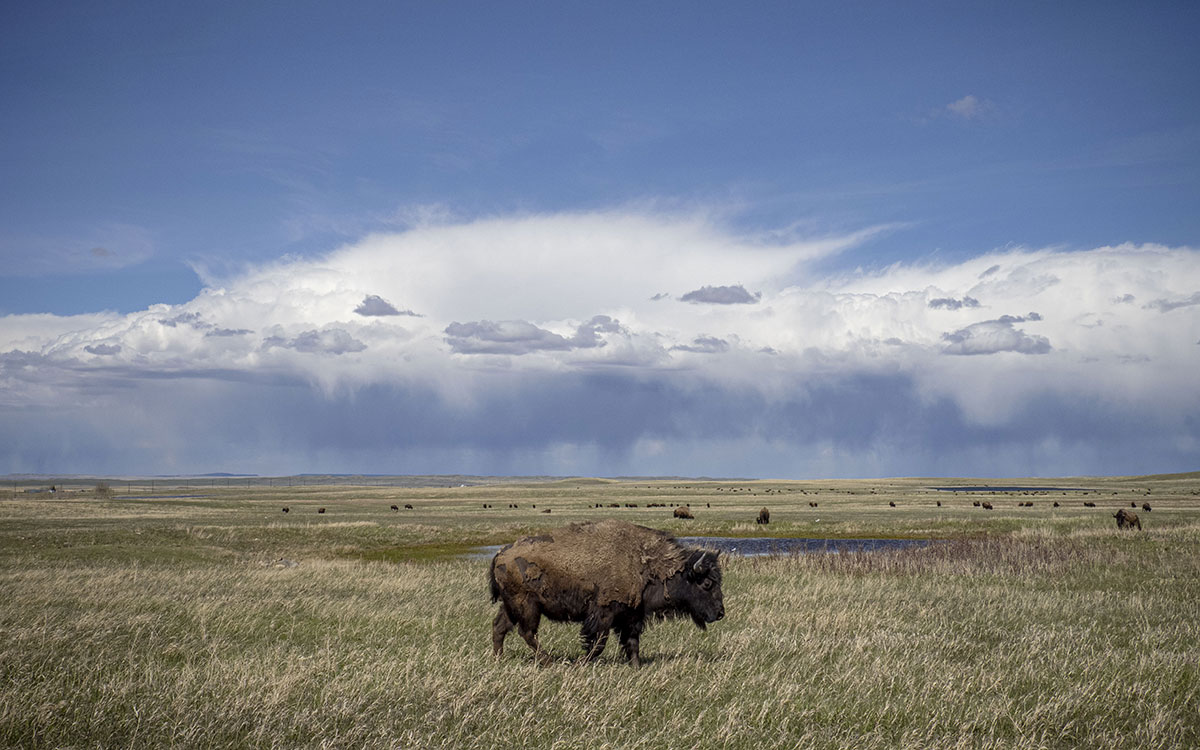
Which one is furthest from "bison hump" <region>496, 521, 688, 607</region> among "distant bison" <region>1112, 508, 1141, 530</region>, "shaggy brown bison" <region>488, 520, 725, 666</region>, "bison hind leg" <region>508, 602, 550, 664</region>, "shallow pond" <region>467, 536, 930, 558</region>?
"distant bison" <region>1112, 508, 1141, 530</region>

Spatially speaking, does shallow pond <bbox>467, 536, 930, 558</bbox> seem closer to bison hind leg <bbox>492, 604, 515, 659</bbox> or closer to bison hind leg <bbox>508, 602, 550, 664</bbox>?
bison hind leg <bbox>492, 604, 515, 659</bbox>

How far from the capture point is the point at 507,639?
14.3m

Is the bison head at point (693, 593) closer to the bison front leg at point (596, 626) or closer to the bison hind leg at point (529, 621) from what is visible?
the bison front leg at point (596, 626)

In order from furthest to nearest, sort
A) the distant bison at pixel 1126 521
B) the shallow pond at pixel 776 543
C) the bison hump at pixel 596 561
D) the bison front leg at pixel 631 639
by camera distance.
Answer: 1. the distant bison at pixel 1126 521
2. the shallow pond at pixel 776 543
3. the bison front leg at pixel 631 639
4. the bison hump at pixel 596 561

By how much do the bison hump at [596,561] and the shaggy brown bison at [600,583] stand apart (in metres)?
0.01

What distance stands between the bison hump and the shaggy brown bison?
0.05ft

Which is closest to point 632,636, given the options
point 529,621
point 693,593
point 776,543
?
point 693,593

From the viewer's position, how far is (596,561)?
11.7 meters

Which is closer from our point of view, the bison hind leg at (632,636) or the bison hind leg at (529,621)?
the bison hind leg at (529,621)

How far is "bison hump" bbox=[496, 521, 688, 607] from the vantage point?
453 inches

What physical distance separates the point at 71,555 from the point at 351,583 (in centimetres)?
1502

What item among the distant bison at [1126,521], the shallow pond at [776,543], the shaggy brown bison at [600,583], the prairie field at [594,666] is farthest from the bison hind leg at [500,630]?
the distant bison at [1126,521]

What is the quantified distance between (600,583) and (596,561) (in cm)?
32

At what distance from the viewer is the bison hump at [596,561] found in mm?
11508
